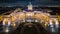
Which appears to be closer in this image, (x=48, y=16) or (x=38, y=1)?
(x=48, y=16)

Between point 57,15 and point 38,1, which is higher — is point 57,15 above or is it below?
below

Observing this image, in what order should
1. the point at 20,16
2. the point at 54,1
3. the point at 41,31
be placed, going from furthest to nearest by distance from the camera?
1. the point at 54,1
2. the point at 20,16
3. the point at 41,31

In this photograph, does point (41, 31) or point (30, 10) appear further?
point (30, 10)

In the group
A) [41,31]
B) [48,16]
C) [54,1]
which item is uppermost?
[54,1]

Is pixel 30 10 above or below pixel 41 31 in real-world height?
above

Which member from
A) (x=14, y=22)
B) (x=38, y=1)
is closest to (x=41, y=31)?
(x=14, y=22)

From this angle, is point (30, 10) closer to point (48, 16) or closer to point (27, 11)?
point (27, 11)

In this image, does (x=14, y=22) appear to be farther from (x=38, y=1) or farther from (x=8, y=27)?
(x=38, y=1)

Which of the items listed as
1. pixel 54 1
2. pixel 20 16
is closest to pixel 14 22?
pixel 20 16

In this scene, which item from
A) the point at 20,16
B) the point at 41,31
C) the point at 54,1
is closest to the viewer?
the point at 41,31
